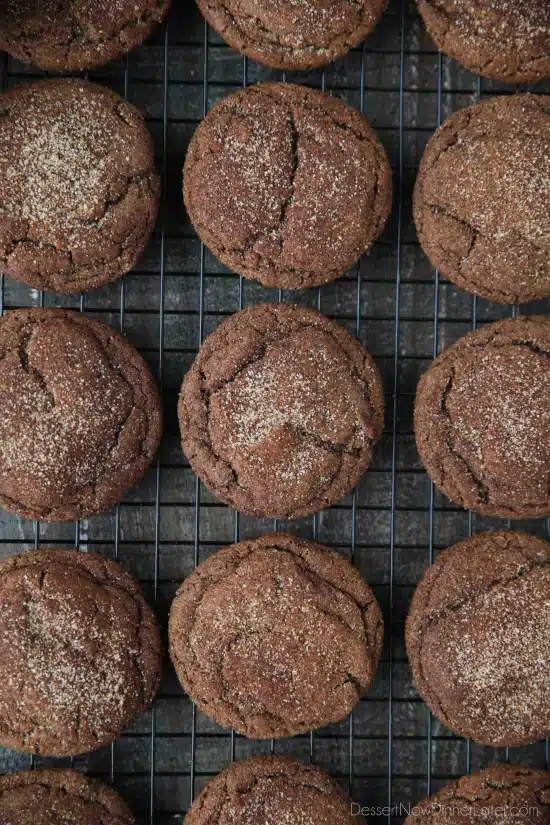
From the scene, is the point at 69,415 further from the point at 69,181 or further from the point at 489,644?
the point at 489,644

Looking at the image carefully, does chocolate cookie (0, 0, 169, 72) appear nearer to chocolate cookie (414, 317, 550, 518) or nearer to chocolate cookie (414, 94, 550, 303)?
chocolate cookie (414, 94, 550, 303)

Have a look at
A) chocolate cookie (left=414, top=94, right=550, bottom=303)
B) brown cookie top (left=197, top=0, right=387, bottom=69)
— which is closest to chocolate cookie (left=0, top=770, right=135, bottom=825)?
chocolate cookie (left=414, top=94, right=550, bottom=303)

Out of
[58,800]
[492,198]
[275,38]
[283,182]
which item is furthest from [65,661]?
[275,38]

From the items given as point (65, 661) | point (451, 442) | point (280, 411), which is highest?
point (280, 411)

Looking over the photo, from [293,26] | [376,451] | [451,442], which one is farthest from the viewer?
[376,451]

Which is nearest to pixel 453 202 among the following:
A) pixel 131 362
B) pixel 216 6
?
pixel 216 6

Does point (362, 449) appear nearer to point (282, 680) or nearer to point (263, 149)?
point (282, 680)
